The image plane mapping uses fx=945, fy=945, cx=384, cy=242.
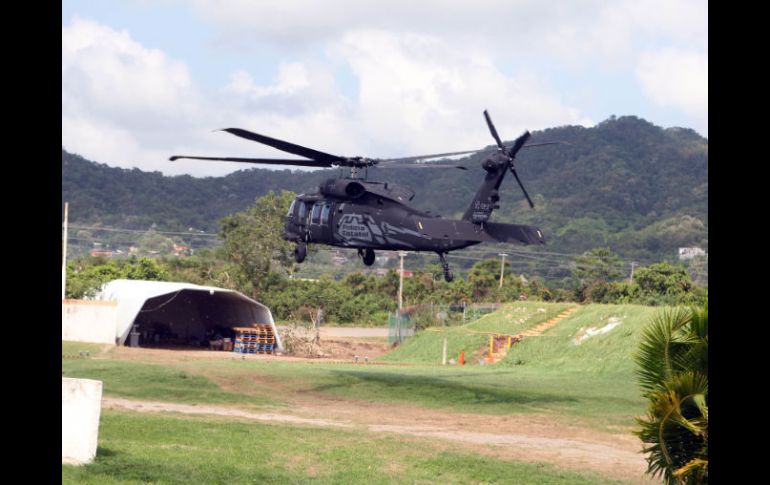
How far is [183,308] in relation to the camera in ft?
178

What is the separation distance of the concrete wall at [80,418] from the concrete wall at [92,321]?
28851mm

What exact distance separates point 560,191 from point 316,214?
416ft

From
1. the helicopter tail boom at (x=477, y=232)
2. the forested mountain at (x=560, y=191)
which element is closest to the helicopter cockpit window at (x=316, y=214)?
the helicopter tail boom at (x=477, y=232)

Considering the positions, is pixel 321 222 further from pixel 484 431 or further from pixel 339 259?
pixel 339 259

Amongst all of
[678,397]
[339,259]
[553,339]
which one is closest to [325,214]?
[678,397]

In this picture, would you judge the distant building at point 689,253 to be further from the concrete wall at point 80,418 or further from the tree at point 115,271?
the concrete wall at point 80,418

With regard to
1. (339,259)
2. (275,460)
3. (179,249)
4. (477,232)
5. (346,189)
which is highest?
(179,249)

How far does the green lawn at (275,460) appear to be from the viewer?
50.5ft

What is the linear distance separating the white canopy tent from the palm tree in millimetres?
36882

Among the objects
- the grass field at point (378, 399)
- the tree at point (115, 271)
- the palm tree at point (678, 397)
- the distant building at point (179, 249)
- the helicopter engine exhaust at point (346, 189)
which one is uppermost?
the distant building at point (179, 249)

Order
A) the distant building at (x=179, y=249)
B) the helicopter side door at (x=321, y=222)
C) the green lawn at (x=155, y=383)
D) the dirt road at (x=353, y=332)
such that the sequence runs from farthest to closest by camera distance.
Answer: the distant building at (x=179, y=249) < the dirt road at (x=353, y=332) < the green lawn at (x=155, y=383) < the helicopter side door at (x=321, y=222)

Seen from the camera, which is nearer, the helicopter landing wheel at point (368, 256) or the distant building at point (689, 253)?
the helicopter landing wheel at point (368, 256)

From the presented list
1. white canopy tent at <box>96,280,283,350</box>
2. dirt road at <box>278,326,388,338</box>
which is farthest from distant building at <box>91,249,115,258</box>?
white canopy tent at <box>96,280,283,350</box>
